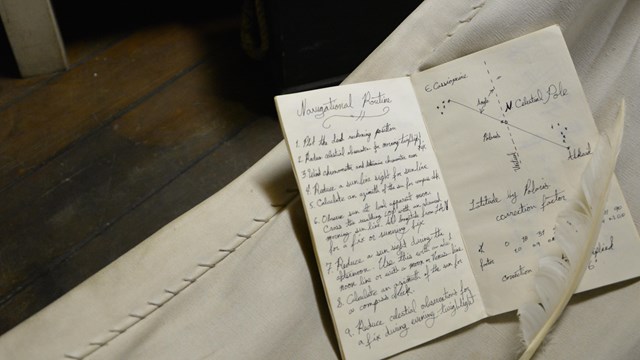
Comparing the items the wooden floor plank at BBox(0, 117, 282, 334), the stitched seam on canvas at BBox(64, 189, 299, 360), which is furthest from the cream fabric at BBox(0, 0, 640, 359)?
the wooden floor plank at BBox(0, 117, 282, 334)

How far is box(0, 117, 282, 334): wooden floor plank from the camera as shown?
4.18ft

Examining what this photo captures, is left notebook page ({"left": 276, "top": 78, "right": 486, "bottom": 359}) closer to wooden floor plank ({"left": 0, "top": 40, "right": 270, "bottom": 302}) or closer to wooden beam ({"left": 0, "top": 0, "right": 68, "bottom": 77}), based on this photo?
wooden floor plank ({"left": 0, "top": 40, "right": 270, "bottom": 302})

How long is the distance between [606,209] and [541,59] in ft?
0.65

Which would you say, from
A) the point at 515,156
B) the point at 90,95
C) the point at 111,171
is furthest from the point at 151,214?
the point at 515,156

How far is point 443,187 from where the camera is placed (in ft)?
2.54

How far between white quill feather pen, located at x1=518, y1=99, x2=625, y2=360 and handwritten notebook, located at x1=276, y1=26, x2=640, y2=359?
1 centimetres

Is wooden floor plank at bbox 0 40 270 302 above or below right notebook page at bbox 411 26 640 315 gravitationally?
above

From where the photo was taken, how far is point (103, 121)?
1.48 metres

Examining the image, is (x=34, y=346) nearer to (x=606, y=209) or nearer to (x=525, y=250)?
(x=525, y=250)

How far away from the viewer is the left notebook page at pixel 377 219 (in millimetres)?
717

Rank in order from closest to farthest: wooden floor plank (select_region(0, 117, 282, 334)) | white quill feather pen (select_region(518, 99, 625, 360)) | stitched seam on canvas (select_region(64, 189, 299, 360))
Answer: stitched seam on canvas (select_region(64, 189, 299, 360)) < white quill feather pen (select_region(518, 99, 625, 360)) < wooden floor plank (select_region(0, 117, 282, 334))

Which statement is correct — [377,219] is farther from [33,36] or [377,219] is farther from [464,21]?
[33,36]

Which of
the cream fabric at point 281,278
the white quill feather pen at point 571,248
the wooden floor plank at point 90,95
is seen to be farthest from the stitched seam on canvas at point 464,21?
the wooden floor plank at point 90,95

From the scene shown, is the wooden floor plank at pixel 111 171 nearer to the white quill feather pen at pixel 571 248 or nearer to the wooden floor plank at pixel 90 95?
the wooden floor plank at pixel 90 95
